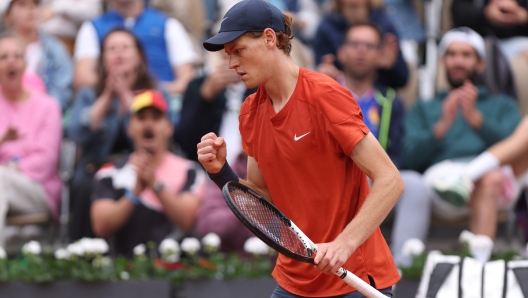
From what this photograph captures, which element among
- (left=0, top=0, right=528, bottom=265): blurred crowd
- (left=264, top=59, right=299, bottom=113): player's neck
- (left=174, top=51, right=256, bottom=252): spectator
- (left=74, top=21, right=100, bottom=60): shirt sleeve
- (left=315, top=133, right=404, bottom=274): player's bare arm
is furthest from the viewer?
(left=74, top=21, right=100, bottom=60): shirt sleeve

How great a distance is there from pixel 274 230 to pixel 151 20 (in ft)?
15.7

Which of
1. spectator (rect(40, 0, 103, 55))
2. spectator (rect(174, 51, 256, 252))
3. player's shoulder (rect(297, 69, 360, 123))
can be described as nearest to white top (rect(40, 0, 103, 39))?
spectator (rect(40, 0, 103, 55))

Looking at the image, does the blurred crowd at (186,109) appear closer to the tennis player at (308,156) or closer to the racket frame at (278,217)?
the tennis player at (308,156)

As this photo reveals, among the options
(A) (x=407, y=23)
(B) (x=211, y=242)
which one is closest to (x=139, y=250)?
(B) (x=211, y=242)

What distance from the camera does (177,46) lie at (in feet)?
25.8

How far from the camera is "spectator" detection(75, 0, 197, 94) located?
307 inches

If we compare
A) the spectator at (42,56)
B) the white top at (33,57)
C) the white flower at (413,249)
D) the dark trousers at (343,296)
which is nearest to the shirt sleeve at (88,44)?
the spectator at (42,56)

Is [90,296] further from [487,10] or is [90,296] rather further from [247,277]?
[487,10]

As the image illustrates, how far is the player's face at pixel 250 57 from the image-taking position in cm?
342

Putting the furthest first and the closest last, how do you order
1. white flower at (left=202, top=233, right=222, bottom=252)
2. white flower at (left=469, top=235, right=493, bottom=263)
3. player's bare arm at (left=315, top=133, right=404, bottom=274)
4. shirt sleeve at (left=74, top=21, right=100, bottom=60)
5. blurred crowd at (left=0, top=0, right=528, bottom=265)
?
shirt sleeve at (left=74, top=21, right=100, bottom=60) → blurred crowd at (left=0, top=0, right=528, bottom=265) → white flower at (left=202, top=233, right=222, bottom=252) → white flower at (left=469, top=235, right=493, bottom=263) → player's bare arm at (left=315, top=133, right=404, bottom=274)

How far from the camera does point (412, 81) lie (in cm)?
801

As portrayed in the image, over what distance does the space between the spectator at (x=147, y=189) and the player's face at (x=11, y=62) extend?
3.54 feet

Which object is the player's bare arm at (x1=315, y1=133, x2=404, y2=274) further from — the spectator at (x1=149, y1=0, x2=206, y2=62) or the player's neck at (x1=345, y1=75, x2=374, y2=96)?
the spectator at (x1=149, y1=0, x2=206, y2=62)

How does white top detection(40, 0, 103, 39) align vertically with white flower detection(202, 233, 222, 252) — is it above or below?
above
